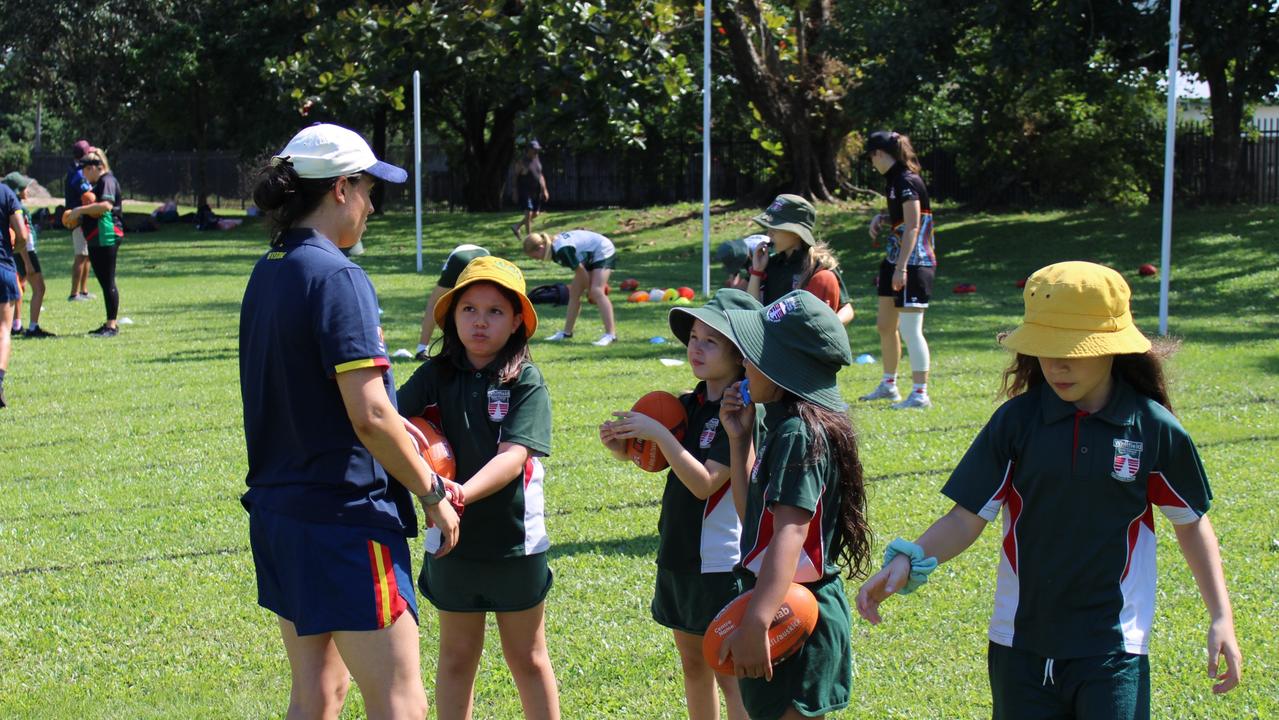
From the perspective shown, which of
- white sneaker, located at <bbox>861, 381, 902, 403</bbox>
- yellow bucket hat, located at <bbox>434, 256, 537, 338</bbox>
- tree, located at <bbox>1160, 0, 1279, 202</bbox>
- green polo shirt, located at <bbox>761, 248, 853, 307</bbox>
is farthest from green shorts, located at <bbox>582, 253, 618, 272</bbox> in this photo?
tree, located at <bbox>1160, 0, 1279, 202</bbox>

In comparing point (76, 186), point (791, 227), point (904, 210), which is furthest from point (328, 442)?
point (76, 186)

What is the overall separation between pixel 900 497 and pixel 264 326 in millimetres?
4506

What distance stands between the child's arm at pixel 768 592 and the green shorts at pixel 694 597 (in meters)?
0.56

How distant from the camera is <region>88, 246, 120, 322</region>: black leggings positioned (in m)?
13.7

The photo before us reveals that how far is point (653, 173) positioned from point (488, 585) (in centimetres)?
3462

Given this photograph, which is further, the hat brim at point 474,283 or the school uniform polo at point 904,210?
the school uniform polo at point 904,210

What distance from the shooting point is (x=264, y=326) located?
3.03 metres

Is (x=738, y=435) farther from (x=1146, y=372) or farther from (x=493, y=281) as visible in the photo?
(x=1146, y=372)

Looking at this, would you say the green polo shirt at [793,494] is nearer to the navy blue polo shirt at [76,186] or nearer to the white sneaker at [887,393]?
the white sneaker at [887,393]

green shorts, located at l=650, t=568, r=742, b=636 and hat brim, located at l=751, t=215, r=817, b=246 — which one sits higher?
hat brim, located at l=751, t=215, r=817, b=246

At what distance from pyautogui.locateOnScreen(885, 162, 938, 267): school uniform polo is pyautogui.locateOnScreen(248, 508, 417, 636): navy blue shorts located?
6.83 meters

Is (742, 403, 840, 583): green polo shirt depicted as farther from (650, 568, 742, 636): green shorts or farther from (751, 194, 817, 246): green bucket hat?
(751, 194, 817, 246): green bucket hat

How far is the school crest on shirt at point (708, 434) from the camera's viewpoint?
367 centimetres

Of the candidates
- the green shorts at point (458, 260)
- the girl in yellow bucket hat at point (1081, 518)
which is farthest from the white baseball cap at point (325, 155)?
the green shorts at point (458, 260)
